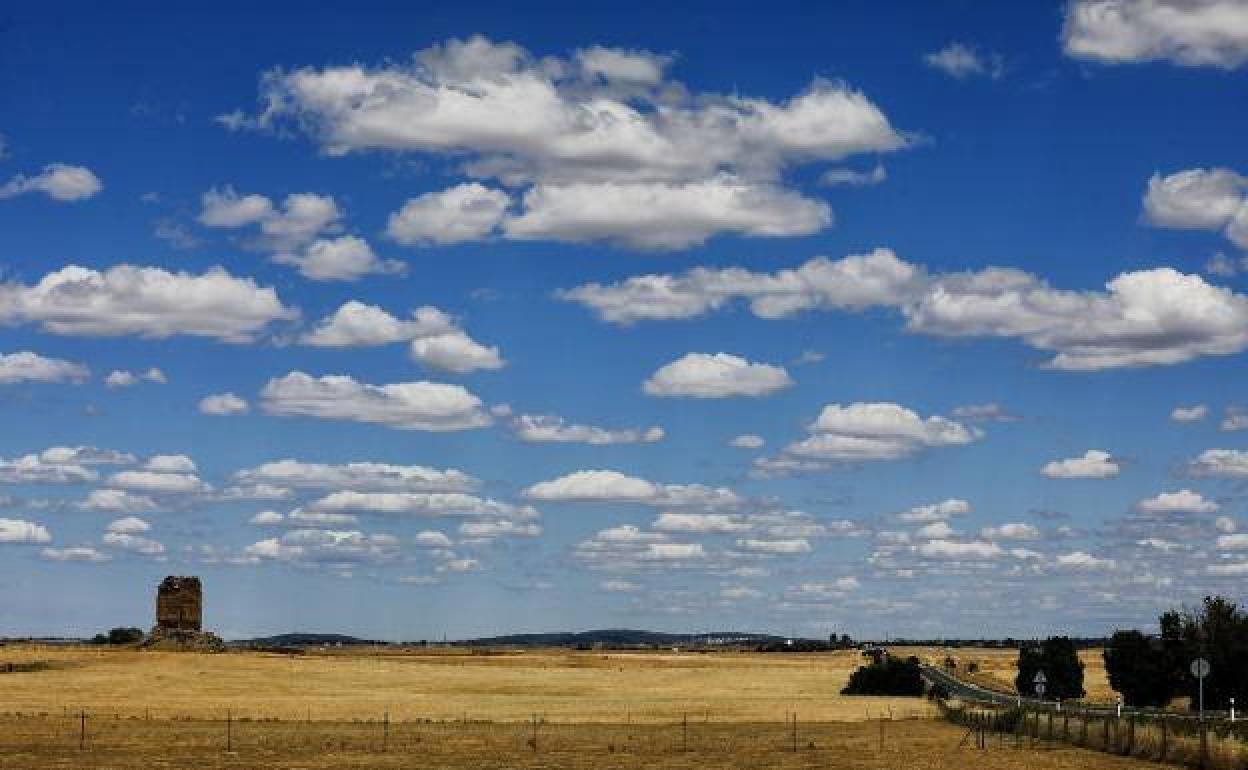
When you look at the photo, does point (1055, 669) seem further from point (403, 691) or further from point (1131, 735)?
point (1131, 735)

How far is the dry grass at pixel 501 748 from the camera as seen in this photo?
57.7 metres

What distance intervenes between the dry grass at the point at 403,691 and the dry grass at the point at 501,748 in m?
13.7

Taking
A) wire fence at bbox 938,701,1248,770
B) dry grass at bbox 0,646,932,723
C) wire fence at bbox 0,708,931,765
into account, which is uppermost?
wire fence at bbox 938,701,1248,770

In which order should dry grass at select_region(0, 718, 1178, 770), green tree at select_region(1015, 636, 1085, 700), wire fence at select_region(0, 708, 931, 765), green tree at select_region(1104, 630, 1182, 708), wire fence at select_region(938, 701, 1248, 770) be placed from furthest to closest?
1. green tree at select_region(1015, 636, 1085, 700)
2. green tree at select_region(1104, 630, 1182, 708)
3. wire fence at select_region(0, 708, 931, 765)
4. dry grass at select_region(0, 718, 1178, 770)
5. wire fence at select_region(938, 701, 1248, 770)

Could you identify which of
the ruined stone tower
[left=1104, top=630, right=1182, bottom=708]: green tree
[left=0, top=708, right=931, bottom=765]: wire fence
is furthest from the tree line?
the ruined stone tower

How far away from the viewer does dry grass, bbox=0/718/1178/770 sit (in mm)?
57688

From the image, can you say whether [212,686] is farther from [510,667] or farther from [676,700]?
[510,667]

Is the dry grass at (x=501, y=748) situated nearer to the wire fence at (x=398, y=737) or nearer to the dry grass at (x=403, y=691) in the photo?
the wire fence at (x=398, y=737)

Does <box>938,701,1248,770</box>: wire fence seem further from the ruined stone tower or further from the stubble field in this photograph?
the ruined stone tower

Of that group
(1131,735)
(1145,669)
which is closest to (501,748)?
(1131,735)

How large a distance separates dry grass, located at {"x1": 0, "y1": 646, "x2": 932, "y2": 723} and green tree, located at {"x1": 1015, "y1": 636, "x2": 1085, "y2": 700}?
1628 centimetres

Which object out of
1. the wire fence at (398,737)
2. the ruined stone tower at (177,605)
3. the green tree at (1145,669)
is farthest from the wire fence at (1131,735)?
the ruined stone tower at (177,605)

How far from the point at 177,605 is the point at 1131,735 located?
155 metres

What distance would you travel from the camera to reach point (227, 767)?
2157 inches
